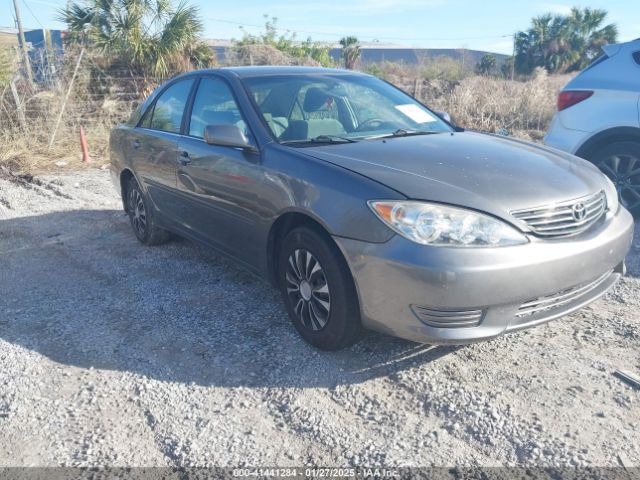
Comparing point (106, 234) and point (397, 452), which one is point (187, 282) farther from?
point (397, 452)

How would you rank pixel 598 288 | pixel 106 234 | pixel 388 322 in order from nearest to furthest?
pixel 388 322 → pixel 598 288 → pixel 106 234

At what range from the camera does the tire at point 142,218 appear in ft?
17.4

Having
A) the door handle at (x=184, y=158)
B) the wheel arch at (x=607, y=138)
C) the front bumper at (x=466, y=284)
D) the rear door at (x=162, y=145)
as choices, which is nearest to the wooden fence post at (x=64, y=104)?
the rear door at (x=162, y=145)

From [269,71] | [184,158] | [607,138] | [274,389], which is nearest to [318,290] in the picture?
[274,389]

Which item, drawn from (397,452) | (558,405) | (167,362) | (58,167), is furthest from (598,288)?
(58,167)

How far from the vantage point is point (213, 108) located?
4.28 meters

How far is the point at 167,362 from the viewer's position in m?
3.32

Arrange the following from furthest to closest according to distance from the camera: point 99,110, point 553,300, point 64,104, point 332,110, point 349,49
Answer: point 349,49 < point 99,110 < point 64,104 < point 332,110 < point 553,300

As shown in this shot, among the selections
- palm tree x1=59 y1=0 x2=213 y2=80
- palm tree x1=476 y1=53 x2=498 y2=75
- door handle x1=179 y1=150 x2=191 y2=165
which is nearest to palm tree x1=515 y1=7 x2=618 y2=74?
palm tree x1=476 y1=53 x2=498 y2=75

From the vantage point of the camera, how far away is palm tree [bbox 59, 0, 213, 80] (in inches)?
540

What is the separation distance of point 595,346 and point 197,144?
2.99 m

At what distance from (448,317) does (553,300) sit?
596mm

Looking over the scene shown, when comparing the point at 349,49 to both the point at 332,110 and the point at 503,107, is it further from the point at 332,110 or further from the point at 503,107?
the point at 332,110

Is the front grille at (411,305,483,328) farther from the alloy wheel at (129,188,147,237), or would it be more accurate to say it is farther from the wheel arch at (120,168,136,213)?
the wheel arch at (120,168,136,213)
